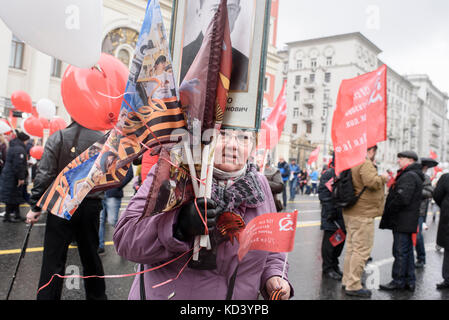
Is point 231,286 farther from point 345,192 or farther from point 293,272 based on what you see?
point 293,272

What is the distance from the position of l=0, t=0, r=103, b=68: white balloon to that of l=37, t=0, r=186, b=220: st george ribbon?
1.21ft

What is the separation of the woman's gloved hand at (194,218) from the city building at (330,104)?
26784mm

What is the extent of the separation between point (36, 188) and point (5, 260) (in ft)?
7.27

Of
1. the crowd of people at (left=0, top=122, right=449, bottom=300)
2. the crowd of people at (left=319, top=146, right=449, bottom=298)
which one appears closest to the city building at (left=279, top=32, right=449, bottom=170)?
the crowd of people at (left=319, top=146, right=449, bottom=298)

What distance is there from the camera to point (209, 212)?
116 cm

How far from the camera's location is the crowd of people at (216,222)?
128 centimetres

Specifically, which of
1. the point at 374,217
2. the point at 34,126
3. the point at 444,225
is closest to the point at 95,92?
the point at 374,217

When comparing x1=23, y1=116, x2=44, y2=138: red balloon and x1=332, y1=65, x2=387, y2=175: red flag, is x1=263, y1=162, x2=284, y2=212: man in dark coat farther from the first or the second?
x1=23, y1=116, x2=44, y2=138: red balloon

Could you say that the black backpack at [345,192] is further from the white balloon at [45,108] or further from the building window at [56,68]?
the building window at [56,68]

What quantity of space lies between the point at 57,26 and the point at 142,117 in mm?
559

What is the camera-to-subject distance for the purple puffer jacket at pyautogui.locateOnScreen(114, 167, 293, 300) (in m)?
1.26

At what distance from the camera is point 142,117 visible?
1.10m

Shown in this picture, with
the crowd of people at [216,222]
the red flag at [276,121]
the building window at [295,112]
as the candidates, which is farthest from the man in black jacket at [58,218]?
the building window at [295,112]
